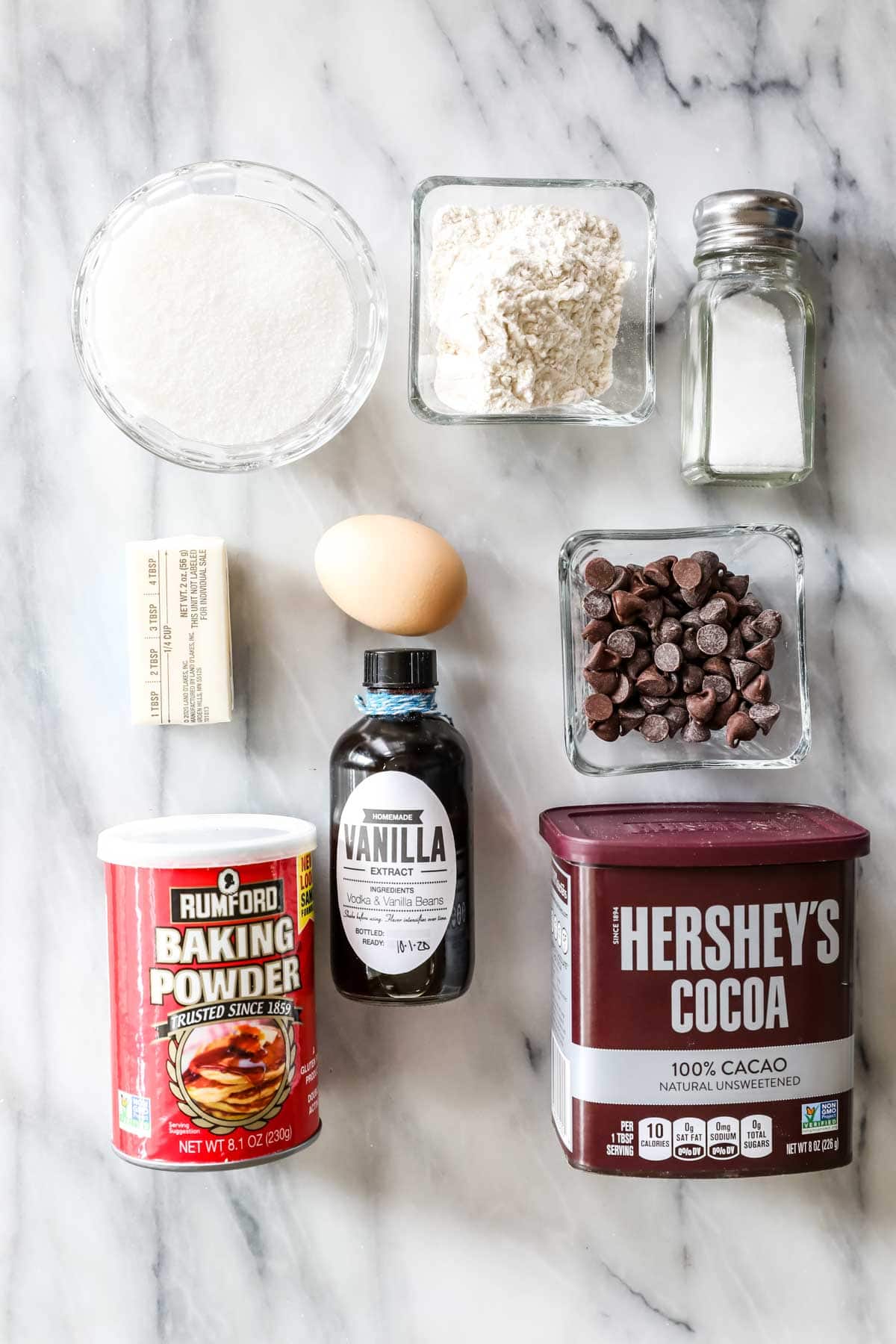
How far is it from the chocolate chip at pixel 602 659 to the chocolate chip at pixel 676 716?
49 mm

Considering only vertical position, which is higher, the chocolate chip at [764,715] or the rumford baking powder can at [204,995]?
the chocolate chip at [764,715]

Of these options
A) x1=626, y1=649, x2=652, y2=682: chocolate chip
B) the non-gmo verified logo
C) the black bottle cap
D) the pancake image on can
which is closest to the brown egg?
the black bottle cap

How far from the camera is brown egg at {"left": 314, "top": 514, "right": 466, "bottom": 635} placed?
678 millimetres

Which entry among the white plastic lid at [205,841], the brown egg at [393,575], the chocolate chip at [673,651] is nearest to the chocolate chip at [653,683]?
the chocolate chip at [673,651]

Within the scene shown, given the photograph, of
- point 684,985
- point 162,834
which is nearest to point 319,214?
point 162,834

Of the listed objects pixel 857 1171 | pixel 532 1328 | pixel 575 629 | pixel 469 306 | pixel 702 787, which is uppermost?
pixel 469 306

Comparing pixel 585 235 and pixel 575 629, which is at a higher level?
pixel 585 235

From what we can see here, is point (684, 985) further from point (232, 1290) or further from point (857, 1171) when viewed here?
point (232, 1290)

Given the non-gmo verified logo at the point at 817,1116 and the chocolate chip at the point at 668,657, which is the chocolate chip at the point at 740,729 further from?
the non-gmo verified logo at the point at 817,1116

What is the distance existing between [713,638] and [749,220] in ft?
0.93

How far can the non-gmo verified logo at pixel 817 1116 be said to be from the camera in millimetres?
660

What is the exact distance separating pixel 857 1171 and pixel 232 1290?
48cm

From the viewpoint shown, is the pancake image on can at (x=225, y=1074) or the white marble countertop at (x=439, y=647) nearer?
the pancake image on can at (x=225, y=1074)

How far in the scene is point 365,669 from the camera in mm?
693
